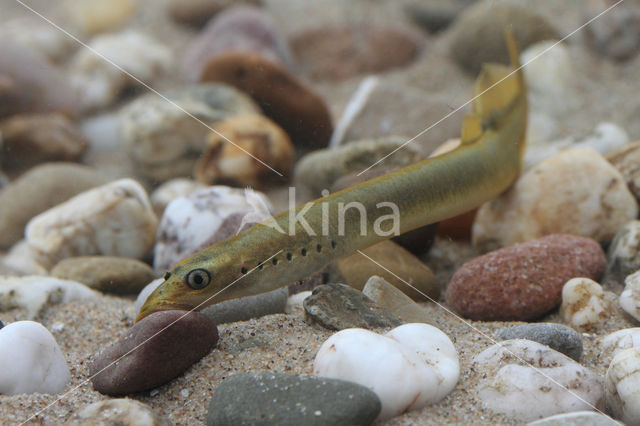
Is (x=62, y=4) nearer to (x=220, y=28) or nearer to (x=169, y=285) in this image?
(x=220, y=28)

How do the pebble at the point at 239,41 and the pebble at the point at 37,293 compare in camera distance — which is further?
the pebble at the point at 239,41

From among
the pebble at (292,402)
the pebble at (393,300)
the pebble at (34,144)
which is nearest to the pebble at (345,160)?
the pebble at (393,300)

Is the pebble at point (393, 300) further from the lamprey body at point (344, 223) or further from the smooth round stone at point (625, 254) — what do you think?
the smooth round stone at point (625, 254)

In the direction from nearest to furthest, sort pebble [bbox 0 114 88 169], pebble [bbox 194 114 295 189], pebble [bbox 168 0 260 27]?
pebble [bbox 194 114 295 189], pebble [bbox 0 114 88 169], pebble [bbox 168 0 260 27]

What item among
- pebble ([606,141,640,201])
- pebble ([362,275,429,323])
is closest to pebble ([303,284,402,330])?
pebble ([362,275,429,323])

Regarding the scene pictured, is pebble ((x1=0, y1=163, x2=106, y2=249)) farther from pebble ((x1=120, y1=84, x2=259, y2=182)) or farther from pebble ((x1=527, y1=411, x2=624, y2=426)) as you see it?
pebble ((x1=527, y1=411, x2=624, y2=426))
